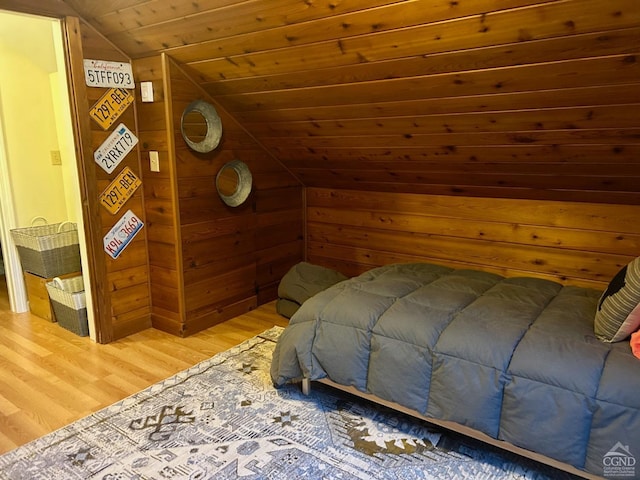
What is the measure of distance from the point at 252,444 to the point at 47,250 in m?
2.19

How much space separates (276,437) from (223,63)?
6.58 feet

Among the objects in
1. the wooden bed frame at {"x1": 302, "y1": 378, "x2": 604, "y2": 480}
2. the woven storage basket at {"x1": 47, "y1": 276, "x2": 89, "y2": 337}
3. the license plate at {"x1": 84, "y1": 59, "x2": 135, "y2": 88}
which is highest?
the license plate at {"x1": 84, "y1": 59, "x2": 135, "y2": 88}

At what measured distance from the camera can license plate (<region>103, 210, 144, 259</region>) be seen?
9.84 feet

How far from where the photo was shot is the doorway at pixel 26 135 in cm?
337

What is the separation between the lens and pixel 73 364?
2777 mm

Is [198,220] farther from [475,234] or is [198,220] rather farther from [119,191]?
[475,234]

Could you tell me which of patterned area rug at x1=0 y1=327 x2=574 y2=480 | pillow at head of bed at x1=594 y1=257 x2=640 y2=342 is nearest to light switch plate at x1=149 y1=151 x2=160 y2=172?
patterned area rug at x1=0 y1=327 x2=574 y2=480

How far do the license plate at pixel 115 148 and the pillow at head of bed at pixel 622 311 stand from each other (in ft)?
9.03

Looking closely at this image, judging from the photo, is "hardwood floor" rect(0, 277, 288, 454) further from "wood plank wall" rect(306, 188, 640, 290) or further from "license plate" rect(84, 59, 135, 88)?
"license plate" rect(84, 59, 135, 88)

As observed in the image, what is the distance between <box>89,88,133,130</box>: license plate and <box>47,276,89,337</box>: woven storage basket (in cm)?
114

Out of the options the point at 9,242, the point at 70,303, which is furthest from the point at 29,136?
the point at 70,303

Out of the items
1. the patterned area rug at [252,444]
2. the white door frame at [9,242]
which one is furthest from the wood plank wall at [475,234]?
the white door frame at [9,242]

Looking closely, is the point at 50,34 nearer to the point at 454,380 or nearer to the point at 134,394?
the point at 134,394

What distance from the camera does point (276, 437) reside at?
2.09 m
